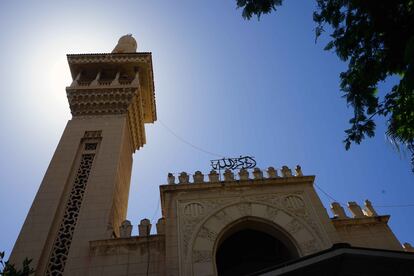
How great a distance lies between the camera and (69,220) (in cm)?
1105

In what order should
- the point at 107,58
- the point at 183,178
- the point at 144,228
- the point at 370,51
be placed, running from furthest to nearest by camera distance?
the point at 107,58 → the point at 183,178 → the point at 144,228 → the point at 370,51

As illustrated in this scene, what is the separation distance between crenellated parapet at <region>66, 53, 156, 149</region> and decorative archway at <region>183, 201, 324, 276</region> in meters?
7.14

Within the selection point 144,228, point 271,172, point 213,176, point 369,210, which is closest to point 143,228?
point 144,228

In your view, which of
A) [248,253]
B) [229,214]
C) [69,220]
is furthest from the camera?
[248,253]

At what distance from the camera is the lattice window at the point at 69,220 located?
9.95 metres

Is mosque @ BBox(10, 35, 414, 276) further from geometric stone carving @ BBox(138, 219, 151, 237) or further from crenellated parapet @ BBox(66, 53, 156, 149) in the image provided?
crenellated parapet @ BBox(66, 53, 156, 149)

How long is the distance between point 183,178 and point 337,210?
487 cm

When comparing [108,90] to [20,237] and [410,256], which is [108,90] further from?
[410,256]

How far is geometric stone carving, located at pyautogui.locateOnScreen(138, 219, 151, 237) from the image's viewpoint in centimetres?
1028

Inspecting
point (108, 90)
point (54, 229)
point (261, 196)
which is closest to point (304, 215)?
point (261, 196)

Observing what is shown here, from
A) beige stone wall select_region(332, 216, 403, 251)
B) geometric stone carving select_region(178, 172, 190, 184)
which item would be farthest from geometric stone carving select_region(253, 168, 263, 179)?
beige stone wall select_region(332, 216, 403, 251)

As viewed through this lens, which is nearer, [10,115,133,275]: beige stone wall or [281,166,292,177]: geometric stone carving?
[10,115,133,275]: beige stone wall

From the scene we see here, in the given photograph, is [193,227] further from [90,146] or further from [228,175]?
[90,146]

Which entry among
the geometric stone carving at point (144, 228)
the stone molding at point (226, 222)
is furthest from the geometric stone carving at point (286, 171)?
the geometric stone carving at point (144, 228)
